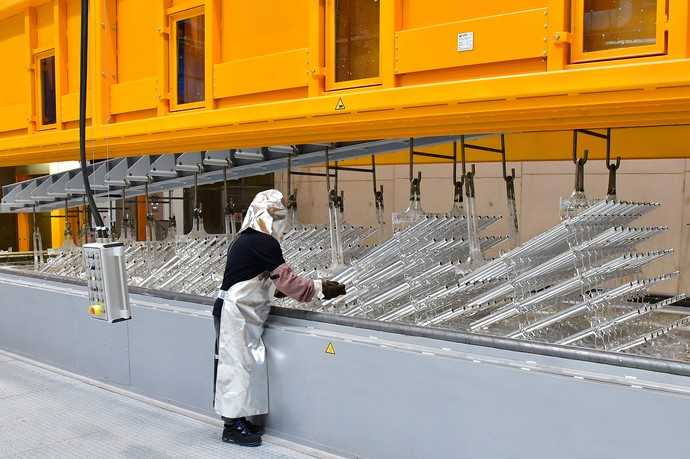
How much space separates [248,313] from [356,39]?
1543 mm

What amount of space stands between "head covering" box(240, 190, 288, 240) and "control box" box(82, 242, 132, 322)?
695 mm

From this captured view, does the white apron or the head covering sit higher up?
the head covering

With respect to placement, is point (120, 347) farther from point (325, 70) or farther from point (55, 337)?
point (325, 70)

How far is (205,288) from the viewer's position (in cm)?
443

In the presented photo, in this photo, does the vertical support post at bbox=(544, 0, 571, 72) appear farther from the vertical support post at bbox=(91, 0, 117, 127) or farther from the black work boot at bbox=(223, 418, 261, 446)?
the vertical support post at bbox=(91, 0, 117, 127)

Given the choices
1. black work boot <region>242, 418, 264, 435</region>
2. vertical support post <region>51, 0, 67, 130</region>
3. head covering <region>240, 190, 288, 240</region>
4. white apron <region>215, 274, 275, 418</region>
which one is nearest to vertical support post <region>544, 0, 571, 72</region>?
head covering <region>240, 190, 288, 240</region>

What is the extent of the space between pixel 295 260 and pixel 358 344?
1.20 metres

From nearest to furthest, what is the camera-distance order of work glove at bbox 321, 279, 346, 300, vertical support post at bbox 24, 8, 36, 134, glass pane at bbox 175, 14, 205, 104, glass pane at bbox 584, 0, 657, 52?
glass pane at bbox 584, 0, 657, 52 < work glove at bbox 321, 279, 346, 300 < glass pane at bbox 175, 14, 205, 104 < vertical support post at bbox 24, 8, 36, 134

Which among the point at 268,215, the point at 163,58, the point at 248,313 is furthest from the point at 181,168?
the point at 248,313

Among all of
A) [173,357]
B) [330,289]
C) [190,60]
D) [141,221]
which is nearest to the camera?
[330,289]

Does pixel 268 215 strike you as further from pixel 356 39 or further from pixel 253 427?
pixel 253 427

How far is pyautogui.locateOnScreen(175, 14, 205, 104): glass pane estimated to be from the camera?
367cm

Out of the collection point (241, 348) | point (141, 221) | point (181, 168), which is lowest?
point (241, 348)

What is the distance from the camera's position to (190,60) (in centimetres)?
375
